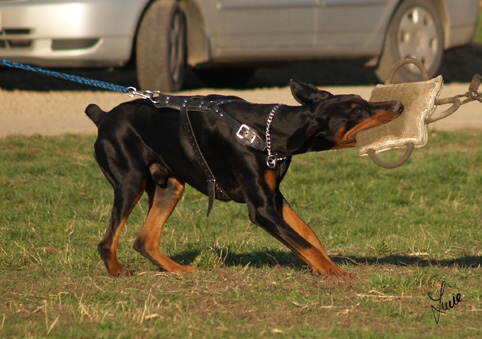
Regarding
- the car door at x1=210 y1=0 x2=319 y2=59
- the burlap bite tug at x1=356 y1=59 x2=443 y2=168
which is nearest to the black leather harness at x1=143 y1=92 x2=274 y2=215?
the burlap bite tug at x1=356 y1=59 x2=443 y2=168

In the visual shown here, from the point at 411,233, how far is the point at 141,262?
86.8 inches

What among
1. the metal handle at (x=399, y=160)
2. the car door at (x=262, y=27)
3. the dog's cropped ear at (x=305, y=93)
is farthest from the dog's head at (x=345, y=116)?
the car door at (x=262, y=27)

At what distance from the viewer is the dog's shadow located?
6629 mm

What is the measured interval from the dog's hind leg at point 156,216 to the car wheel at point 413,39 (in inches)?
265

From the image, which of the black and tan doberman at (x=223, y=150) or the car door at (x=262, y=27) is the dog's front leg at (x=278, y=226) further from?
the car door at (x=262, y=27)

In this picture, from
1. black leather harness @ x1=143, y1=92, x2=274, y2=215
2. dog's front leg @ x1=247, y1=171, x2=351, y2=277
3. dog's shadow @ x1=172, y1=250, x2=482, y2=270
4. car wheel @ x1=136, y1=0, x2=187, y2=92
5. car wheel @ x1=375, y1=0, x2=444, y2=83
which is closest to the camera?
dog's front leg @ x1=247, y1=171, x2=351, y2=277

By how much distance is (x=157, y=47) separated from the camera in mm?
11250

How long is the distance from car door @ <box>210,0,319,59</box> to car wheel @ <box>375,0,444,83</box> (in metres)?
1.10

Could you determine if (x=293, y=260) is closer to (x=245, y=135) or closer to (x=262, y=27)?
(x=245, y=135)

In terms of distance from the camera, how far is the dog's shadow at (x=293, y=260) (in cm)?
663

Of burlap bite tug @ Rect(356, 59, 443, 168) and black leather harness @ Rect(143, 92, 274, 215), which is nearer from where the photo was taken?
black leather harness @ Rect(143, 92, 274, 215)

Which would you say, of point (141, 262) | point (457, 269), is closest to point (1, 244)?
point (141, 262)

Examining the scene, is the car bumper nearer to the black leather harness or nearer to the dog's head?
the black leather harness

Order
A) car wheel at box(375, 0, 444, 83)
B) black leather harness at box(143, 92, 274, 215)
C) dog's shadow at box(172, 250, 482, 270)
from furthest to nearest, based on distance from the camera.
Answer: car wheel at box(375, 0, 444, 83) < dog's shadow at box(172, 250, 482, 270) < black leather harness at box(143, 92, 274, 215)
